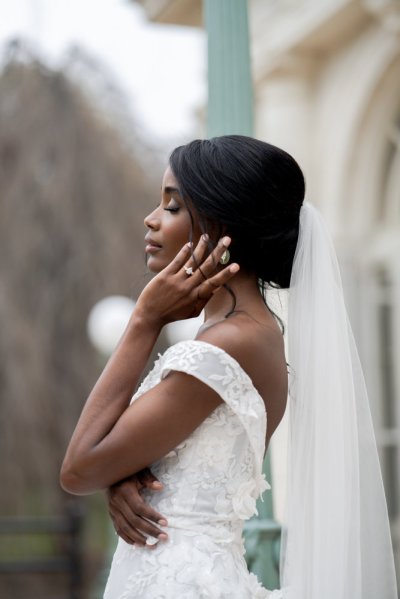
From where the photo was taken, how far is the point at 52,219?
10461 mm

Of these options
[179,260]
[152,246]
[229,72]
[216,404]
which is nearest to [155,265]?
[152,246]

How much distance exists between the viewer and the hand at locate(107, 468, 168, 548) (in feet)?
7.22

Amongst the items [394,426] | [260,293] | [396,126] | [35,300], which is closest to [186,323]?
[394,426]

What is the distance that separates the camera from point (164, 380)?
7.11 feet

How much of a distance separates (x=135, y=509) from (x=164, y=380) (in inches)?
12.2

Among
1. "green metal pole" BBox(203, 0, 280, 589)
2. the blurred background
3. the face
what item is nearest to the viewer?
the face

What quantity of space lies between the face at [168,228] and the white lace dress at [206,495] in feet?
0.86

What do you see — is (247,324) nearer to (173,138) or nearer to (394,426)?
(394,426)

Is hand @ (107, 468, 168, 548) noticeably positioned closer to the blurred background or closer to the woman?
the woman

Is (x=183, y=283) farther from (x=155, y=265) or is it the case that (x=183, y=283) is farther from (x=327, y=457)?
(x=327, y=457)

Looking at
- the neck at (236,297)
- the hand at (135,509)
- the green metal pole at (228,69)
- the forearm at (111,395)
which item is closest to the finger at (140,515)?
the hand at (135,509)

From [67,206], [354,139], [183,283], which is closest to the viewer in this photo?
[183,283]

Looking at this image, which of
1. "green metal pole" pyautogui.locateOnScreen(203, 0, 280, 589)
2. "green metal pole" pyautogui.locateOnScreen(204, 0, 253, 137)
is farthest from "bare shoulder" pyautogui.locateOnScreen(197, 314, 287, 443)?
"green metal pole" pyautogui.locateOnScreen(204, 0, 253, 137)

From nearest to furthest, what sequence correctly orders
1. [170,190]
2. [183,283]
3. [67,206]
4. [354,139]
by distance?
[183,283] < [170,190] < [354,139] < [67,206]
